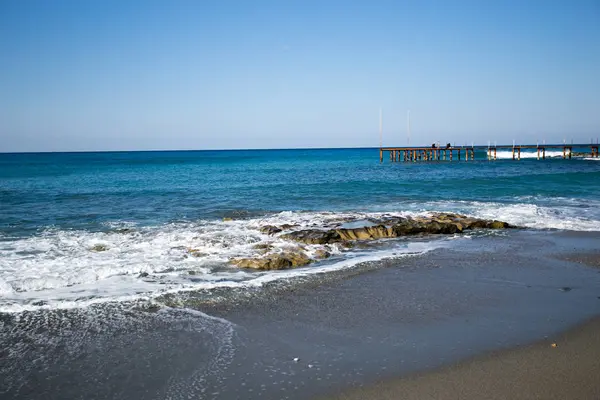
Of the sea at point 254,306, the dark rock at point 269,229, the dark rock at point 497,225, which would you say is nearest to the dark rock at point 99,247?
the sea at point 254,306

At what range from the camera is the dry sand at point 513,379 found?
5000 millimetres

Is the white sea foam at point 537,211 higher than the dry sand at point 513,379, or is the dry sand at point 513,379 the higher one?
the dry sand at point 513,379

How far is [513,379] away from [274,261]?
267 inches

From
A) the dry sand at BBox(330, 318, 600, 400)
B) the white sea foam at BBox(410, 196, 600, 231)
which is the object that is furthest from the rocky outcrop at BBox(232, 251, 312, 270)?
the white sea foam at BBox(410, 196, 600, 231)

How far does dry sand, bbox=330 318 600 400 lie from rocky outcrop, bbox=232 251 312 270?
6.08 meters

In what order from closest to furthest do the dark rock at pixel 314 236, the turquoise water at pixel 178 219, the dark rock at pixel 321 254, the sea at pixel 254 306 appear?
the sea at pixel 254 306
the turquoise water at pixel 178 219
the dark rock at pixel 321 254
the dark rock at pixel 314 236

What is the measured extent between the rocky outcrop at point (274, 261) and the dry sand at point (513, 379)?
6.08 m

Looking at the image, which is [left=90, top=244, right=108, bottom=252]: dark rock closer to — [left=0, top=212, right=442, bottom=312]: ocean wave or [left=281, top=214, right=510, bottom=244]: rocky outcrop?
[left=0, top=212, right=442, bottom=312]: ocean wave

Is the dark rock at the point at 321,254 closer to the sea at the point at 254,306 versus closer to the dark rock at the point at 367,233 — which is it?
the sea at the point at 254,306

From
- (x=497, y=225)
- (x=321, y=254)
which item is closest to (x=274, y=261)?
(x=321, y=254)

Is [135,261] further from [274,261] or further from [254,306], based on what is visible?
[254,306]

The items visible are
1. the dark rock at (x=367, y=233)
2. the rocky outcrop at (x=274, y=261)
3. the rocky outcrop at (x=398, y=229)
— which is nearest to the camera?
the rocky outcrop at (x=274, y=261)

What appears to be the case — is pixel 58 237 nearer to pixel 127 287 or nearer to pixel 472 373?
pixel 127 287

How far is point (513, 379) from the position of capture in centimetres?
532
